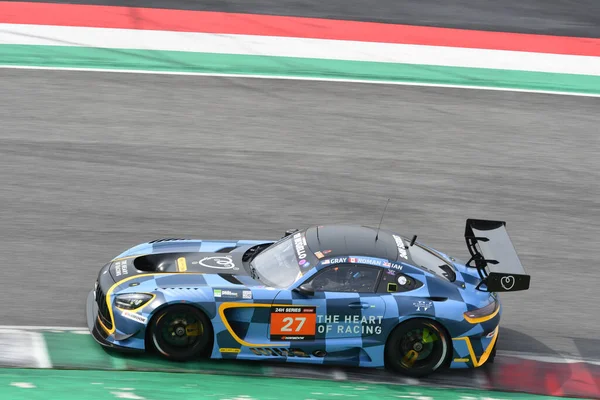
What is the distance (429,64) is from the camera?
17453mm

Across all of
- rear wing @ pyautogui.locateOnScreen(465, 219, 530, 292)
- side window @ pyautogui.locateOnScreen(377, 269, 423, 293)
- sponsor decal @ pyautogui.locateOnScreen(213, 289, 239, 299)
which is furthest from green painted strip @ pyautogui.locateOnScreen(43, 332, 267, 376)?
rear wing @ pyautogui.locateOnScreen(465, 219, 530, 292)

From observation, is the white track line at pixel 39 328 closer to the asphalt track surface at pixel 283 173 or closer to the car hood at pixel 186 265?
the asphalt track surface at pixel 283 173

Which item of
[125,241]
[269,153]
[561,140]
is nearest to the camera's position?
[125,241]

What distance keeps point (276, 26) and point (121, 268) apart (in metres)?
10.6

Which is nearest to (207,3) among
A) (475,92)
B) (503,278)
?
(475,92)

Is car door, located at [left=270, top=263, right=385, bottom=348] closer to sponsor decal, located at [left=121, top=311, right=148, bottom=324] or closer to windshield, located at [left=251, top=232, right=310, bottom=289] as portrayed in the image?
windshield, located at [left=251, top=232, right=310, bottom=289]

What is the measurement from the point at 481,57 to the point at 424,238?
289 inches

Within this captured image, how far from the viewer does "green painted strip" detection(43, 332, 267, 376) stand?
27.3ft

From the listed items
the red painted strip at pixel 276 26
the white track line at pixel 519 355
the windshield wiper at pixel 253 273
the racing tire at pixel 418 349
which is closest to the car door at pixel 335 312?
the racing tire at pixel 418 349

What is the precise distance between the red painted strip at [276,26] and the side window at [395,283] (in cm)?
1042

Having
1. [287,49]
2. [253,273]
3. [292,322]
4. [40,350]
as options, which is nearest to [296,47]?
[287,49]

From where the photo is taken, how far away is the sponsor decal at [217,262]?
8.90 m

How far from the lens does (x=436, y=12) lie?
19750mm

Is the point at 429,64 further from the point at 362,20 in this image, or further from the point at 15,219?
the point at 15,219
